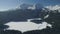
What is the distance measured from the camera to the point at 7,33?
5.39 meters

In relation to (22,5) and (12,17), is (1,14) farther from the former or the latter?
(22,5)

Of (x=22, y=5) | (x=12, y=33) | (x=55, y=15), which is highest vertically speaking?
(x=22, y=5)

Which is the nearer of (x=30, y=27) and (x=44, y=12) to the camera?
(x=30, y=27)

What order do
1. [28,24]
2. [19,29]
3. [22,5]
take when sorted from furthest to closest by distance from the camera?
[22,5] → [28,24] → [19,29]

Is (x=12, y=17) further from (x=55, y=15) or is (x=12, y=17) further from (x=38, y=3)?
(x=55, y=15)

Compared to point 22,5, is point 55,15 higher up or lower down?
lower down

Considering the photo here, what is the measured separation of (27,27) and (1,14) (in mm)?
1480

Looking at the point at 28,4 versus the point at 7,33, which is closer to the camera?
the point at 7,33

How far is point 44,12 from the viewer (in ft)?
20.8

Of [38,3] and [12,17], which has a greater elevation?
[38,3]

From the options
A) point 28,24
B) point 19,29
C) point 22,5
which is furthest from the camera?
point 22,5

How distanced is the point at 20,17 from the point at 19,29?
4.67 feet

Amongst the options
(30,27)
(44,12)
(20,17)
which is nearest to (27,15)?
(20,17)

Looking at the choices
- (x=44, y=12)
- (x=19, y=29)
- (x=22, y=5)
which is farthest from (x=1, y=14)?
(x=44, y=12)
